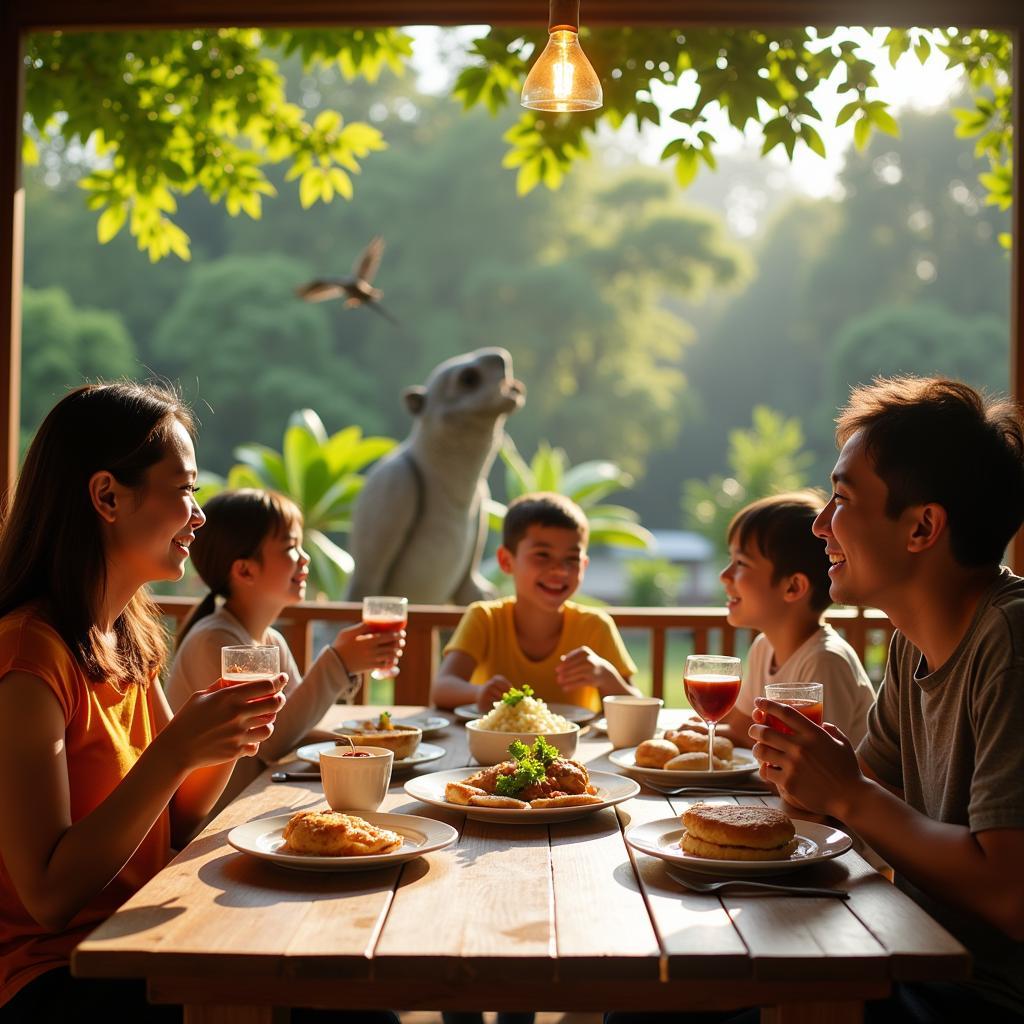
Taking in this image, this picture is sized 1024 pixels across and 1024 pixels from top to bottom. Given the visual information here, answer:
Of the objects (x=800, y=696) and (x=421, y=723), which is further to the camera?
(x=421, y=723)

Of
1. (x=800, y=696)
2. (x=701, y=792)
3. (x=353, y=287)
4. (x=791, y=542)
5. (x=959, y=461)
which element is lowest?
(x=701, y=792)

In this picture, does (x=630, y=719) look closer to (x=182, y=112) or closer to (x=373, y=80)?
(x=373, y=80)

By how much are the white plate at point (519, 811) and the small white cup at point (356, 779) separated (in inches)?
4.4

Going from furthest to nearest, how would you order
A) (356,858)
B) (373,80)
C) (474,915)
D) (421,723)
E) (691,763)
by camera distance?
(373,80), (421,723), (691,763), (356,858), (474,915)

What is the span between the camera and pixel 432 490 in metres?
5.25

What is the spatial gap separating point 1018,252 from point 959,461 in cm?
208

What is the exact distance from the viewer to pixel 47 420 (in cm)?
190

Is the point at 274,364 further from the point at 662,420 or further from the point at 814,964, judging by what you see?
the point at 814,964

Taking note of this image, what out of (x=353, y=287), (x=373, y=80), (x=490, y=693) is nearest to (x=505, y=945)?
(x=490, y=693)

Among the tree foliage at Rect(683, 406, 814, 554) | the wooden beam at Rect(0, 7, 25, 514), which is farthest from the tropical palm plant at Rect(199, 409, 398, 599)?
the tree foliage at Rect(683, 406, 814, 554)

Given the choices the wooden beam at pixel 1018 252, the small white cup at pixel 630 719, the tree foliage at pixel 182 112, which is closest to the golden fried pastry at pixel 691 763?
the small white cup at pixel 630 719

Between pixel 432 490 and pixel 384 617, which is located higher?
pixel 432 490

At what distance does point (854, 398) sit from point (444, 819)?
41.2 inches

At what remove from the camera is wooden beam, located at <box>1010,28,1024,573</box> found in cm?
353
